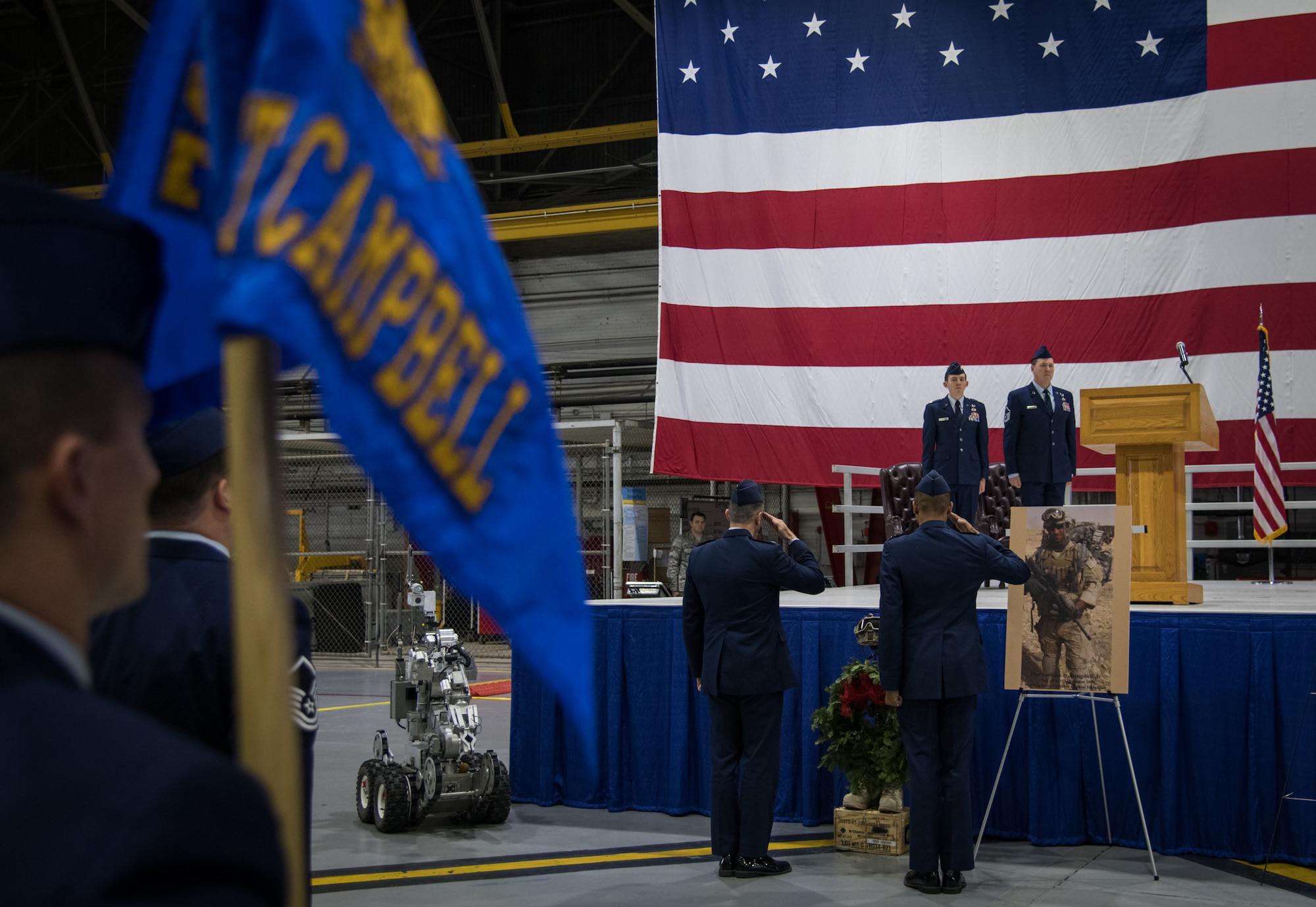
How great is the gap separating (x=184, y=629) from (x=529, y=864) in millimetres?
4757

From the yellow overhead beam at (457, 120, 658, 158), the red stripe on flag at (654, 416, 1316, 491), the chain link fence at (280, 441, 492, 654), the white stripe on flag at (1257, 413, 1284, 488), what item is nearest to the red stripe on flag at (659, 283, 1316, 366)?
the red stripe on flag at (654, 416, 1316, 491)

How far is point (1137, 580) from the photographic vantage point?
718 cm

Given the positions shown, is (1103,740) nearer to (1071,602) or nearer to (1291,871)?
(1071,602)

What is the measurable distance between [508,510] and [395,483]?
102 mm

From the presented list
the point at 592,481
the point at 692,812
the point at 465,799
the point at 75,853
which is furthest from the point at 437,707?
the point at 592,481

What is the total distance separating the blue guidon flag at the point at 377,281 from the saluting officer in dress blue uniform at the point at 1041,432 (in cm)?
850

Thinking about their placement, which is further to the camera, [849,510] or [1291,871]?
[849,510]

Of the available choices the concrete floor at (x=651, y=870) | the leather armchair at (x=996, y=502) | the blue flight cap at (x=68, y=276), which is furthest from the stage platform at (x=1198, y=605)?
the blue flight cap at (x=68, y=276)

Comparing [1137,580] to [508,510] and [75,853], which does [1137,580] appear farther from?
[75,853]

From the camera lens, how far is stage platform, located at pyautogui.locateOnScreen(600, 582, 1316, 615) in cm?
627

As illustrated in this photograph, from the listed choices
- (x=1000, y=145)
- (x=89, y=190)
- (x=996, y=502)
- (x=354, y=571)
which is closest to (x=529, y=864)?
(x=996, y=502)

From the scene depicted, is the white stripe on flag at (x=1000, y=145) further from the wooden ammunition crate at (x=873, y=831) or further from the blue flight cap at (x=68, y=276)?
the blue flight cap at (x=68, y=276)

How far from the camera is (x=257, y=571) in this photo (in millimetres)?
912

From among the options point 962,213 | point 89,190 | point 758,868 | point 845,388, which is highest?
point 89,190
